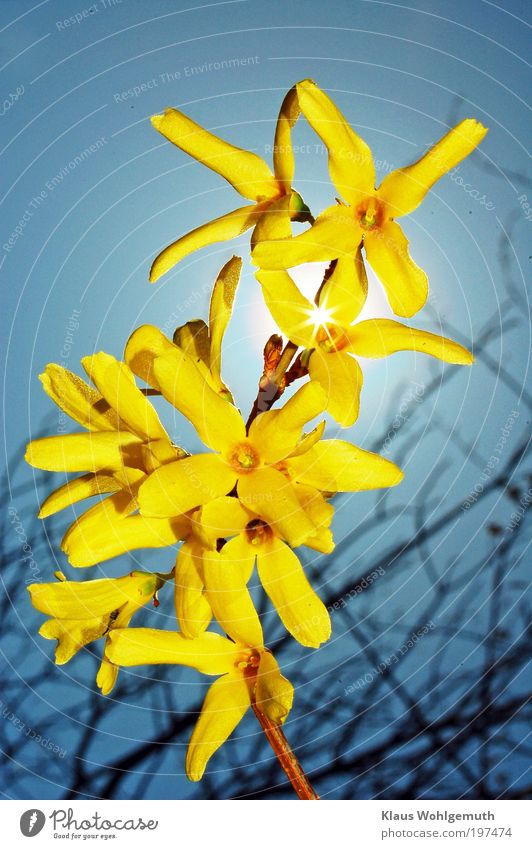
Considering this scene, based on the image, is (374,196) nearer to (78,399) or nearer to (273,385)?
(273,385)

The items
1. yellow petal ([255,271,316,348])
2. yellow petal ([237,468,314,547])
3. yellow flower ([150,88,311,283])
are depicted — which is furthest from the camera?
yellow flower ([150,88,311,283])

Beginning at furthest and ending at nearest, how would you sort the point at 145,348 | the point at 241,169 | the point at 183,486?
the point at 241,169
the point at 145,348
the point at 183,486

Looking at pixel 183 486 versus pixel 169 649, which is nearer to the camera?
pixel 183 486

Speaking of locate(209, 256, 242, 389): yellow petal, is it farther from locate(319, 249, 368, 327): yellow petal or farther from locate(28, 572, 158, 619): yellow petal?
locate(28, 572, 158, 619): yellow petal

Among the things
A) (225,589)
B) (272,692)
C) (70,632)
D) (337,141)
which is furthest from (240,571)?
(337,141)

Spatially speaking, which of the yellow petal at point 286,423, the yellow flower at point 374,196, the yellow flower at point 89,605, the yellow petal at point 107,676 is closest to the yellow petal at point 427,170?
the yellow flower at point 374,196

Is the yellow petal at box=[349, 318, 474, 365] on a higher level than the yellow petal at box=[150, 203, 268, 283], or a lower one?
lower

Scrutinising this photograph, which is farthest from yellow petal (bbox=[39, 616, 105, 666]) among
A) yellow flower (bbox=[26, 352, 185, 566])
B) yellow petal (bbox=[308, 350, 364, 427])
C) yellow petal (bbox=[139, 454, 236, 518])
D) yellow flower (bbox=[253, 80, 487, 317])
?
yellow flower (bbox=[253, 80, 487, 317])
